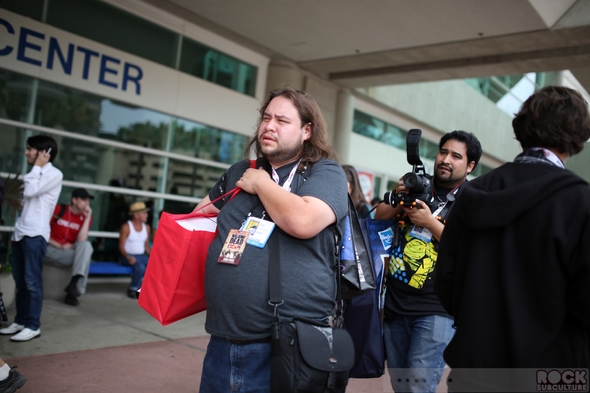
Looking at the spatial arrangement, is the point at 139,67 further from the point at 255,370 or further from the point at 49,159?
the point at 255,370

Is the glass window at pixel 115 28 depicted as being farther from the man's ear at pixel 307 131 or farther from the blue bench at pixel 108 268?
the man's ear at pixel 307 131

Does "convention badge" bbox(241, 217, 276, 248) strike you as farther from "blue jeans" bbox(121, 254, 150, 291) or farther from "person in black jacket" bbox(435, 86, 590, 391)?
"blue jeans" bbox(121, 254, 150, 291)

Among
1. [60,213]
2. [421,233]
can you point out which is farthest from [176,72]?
[421,233]

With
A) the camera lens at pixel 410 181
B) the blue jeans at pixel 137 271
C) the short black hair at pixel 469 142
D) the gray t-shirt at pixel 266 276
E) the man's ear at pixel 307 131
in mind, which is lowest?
the blue jeans at pixel 137 271

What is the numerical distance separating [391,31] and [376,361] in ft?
23.2

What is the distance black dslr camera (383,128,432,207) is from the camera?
2.84 metres

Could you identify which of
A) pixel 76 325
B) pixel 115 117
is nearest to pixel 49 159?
pixel 76 325

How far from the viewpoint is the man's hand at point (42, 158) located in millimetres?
5105

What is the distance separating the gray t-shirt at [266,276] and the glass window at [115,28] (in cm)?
677

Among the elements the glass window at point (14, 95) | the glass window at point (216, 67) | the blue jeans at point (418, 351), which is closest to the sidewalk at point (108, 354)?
the blue jeans at point (418, 351)

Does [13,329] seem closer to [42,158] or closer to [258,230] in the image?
[42,158]

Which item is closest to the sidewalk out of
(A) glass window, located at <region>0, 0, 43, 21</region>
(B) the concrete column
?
(A) glass window, located at <region>0, 0, 43, 21</region>

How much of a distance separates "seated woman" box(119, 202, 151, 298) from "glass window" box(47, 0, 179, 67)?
2.63 meters

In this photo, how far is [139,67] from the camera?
8555 millimetres
